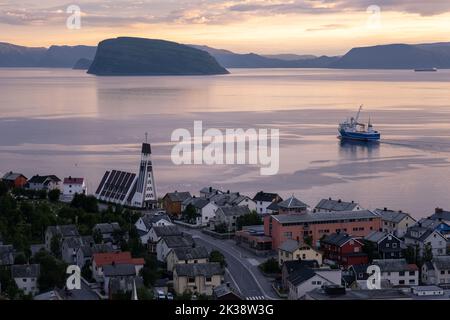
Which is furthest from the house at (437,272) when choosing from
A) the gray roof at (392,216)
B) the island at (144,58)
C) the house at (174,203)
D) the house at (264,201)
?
the island at (144,58)

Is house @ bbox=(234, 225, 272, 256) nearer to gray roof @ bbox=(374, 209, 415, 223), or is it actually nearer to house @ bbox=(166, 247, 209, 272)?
house @ bbox=(166, 247, 209, 272)

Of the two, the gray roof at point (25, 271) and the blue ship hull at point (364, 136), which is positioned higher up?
the gray roof at point (25, 271)

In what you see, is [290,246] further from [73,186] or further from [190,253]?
[73,186]

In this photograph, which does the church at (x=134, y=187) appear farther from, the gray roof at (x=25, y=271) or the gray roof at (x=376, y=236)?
the gray roof at (x=25, y=271)

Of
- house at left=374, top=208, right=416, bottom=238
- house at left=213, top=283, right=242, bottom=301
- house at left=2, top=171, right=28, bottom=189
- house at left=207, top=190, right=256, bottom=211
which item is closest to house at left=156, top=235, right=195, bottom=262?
house at left=213, top=283, right=242, bottom=301

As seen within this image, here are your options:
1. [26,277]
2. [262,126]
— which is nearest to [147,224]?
[26,277]
